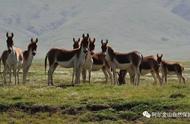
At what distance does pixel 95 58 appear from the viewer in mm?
41750

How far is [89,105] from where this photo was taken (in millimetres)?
24734

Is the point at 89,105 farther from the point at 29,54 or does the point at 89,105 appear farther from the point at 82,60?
the point at 29,54

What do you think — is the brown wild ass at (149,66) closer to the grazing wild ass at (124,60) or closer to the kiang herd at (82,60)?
the kiang herd at (82,60)

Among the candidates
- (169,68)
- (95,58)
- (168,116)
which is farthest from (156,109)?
(169,68)

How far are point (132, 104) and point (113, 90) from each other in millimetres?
4056

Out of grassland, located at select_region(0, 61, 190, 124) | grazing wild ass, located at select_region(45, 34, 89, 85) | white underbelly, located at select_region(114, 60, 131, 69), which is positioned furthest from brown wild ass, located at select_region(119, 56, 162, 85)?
grassland, located at select_region(0, 61, 190, 124)

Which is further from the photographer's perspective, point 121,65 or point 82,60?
point 121,65

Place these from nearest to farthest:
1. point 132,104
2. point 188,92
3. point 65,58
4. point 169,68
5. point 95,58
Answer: point 132,104
point 188,92
point 65,58
point 95,58
point 169,68

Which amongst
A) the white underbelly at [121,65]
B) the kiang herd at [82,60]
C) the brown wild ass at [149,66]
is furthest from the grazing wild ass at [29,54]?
the brown wild ass at [149,66]

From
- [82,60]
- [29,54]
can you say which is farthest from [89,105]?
[29,54]

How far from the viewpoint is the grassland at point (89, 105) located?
23.1 metres

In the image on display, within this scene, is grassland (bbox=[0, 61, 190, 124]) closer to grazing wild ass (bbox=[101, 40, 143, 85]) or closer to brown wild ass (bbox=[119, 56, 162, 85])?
grazing wild ass (bbox=[101, 40, 143, 85])

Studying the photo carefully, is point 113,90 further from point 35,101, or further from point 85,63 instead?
point 85,63

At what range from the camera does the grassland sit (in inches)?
910
